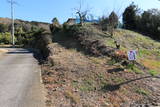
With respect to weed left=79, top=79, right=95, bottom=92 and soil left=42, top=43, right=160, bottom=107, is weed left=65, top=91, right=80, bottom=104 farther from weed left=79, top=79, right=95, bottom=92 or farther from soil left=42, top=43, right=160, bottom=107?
weed left=79, top=79, right=95, bottom=92

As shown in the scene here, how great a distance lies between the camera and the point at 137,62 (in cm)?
1055

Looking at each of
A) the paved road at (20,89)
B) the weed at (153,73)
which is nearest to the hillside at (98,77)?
the weed at (153,73)

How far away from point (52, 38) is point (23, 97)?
12.0 metres

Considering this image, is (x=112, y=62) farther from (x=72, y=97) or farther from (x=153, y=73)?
(x=72, y=97)

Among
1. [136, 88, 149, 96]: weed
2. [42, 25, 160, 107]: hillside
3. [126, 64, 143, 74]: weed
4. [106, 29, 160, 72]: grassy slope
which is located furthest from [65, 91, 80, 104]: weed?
[106, 29, 160, 72]: grassy slope

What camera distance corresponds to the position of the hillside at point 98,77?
7.01m

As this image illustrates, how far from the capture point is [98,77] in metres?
8.69

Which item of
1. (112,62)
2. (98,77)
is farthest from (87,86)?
(112,62)

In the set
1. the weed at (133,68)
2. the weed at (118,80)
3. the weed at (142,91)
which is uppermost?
the weed at (133,68)

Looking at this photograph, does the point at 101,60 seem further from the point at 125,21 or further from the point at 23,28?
the point at 23,28

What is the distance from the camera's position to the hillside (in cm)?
701

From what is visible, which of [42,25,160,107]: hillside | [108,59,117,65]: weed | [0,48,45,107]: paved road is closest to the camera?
[0,48,45,107]: paved road

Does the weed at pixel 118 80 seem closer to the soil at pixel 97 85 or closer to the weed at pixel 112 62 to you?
the soil at pixel 97 85

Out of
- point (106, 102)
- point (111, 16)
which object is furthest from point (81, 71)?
point (111, 16)
